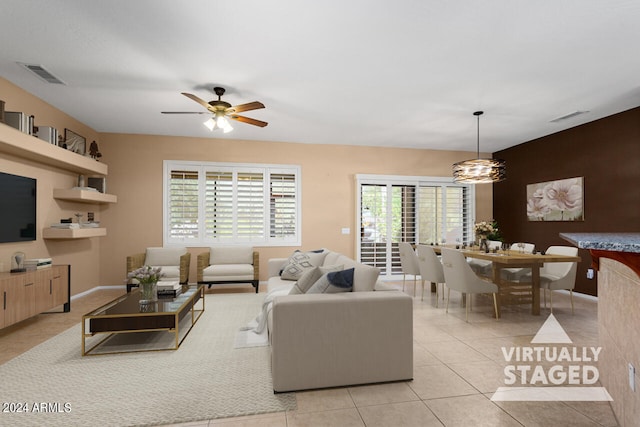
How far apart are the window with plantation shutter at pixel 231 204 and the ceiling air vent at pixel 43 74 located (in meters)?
2.31

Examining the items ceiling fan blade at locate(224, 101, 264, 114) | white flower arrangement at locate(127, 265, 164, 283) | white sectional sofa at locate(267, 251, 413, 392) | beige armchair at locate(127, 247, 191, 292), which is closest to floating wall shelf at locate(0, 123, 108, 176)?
beige armchair at locate(127, 247, 191, 292)

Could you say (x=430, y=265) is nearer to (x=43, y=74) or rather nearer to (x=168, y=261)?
(x=168, y=261)

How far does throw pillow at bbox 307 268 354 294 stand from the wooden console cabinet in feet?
10.4

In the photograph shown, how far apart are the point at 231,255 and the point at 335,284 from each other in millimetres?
3618

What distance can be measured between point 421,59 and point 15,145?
14.0ft

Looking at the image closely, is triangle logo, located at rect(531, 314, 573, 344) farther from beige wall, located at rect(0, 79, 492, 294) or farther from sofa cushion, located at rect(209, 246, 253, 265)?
sofa cushion, located at rect(209, 246, 253, 265)

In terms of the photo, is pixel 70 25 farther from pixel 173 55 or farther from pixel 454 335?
pixel 454 335

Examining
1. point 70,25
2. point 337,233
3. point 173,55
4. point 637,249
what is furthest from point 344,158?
point 637,249

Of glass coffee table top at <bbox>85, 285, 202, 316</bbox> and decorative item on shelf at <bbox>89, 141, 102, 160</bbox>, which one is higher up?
decorative item on shelf at <bbox>89, 141, 102, 160</bbox>

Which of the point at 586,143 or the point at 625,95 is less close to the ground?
the point at 625,95

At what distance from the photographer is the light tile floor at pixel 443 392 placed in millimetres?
1968

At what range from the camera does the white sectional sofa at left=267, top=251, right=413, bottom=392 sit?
88.7 inches

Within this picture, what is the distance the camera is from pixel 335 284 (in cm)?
252

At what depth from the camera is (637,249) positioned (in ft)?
3.58
